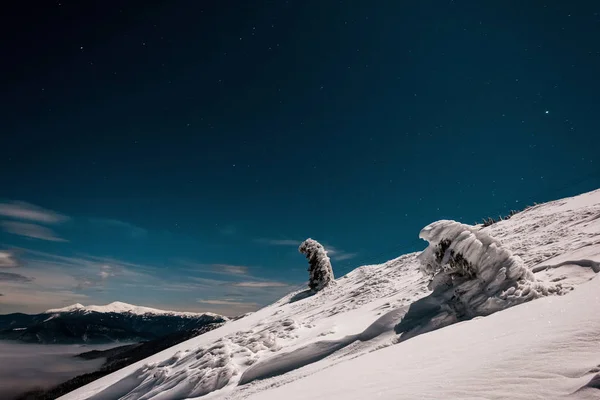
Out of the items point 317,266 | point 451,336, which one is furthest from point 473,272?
point 317,266

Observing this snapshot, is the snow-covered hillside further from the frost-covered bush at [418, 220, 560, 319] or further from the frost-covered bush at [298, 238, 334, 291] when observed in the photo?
the frost-covered bush at [298, 238, 334, 291]

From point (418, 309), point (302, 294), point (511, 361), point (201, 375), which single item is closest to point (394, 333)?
point (418, 309)

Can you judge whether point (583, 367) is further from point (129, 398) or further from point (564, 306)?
point (129, 398)

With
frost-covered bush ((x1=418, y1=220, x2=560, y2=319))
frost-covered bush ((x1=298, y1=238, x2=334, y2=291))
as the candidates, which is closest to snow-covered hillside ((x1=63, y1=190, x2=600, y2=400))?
frost-covered bush ((x1=418, y1=220, x2=560, y2=319))

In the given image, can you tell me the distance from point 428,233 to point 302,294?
2133 cm

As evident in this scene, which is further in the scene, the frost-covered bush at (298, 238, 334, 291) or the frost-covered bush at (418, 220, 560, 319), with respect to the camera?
the frost-covered bush at (298, 238, 334, 291)

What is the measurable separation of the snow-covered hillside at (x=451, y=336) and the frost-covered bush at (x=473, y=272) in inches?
1.3

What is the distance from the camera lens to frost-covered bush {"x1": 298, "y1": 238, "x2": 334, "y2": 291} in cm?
3027

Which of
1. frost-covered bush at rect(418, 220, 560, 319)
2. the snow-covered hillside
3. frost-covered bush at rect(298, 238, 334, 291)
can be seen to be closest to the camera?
the snow-covered hillside

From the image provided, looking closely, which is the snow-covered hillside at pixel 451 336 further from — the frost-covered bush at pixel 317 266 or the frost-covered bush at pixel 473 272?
the frost-covered bush at pixel 317 266

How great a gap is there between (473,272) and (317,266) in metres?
21.7

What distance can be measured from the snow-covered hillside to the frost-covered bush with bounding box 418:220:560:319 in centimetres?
3

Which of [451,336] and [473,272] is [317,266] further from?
[451,336]

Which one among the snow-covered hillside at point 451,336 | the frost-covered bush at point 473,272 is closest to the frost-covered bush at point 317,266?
the snow-covered hillside at point 451,336
